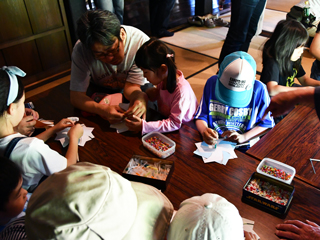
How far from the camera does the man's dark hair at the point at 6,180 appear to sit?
3.08ft

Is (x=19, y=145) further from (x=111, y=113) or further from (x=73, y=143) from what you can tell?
(x=111, y=113)

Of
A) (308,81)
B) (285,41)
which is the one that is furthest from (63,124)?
(308,81)

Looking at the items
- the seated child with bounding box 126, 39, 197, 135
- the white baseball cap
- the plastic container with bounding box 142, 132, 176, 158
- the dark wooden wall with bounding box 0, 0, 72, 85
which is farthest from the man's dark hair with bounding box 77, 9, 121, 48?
the dark wooden wall with bounding box 0, 0, 72, 85

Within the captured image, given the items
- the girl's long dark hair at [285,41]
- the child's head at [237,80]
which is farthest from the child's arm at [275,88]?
the child's head at [237,80]

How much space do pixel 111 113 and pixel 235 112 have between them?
73 centimetres

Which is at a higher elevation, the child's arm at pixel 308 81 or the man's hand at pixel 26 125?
the man's hand at pixel 26 125

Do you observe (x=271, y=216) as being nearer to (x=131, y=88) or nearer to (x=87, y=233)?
(x=87, y=233)

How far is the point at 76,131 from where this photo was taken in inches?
55.5

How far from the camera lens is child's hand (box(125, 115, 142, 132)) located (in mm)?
1452

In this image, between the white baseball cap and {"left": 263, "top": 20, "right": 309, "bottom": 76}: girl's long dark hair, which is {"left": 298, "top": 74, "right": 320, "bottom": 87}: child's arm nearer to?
{"left": 263, "top": 20, "right": 309, "bottom": 76}: girl's long dark hair

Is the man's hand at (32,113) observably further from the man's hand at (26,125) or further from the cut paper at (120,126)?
the cut paper at (120,126)

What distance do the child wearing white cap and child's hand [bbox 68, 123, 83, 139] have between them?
0.83 m

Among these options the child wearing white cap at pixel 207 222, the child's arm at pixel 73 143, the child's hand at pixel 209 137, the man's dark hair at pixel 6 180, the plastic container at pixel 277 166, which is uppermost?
the child wearing white cap at pixel 207 222

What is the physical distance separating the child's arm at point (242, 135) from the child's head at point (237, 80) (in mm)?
164
